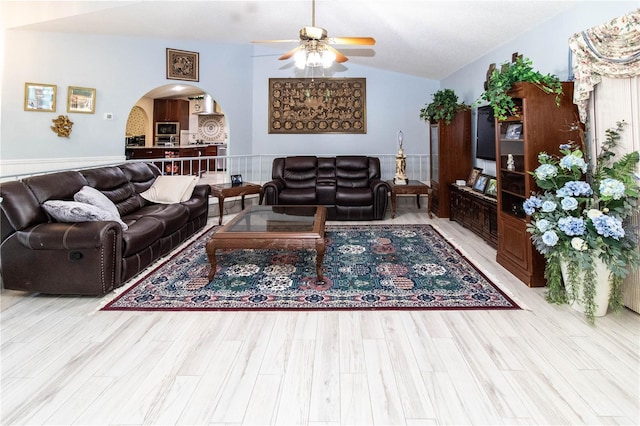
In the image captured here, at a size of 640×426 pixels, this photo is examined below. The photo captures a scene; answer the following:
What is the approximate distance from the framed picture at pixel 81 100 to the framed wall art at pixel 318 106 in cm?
309

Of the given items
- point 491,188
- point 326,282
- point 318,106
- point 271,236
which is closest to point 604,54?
point 491,188

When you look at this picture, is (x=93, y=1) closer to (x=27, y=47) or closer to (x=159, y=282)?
(x=27, y=47)

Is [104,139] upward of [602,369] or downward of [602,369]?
upward

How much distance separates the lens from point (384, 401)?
1.76 m

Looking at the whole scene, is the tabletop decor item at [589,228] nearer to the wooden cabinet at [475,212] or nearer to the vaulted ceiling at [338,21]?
the wooden cabinet at [475,212]

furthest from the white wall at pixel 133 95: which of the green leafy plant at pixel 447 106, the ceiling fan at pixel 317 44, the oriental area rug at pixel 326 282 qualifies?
the ceiling fan at pixel 317 44

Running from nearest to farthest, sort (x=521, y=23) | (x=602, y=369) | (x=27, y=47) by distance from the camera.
Answer: (x=602, y=369), (x=521, y=23), (x=27, y=47)

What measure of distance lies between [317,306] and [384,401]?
114cm

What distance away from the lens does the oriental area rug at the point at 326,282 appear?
287 centimetres

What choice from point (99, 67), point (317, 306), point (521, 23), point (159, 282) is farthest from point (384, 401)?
point (99, 67)

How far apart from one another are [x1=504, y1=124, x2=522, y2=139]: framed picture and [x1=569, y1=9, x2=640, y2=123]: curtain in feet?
1.56

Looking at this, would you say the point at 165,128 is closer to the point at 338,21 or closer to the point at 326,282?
the point at 338,21

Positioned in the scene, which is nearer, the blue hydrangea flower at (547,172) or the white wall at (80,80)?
the blue hydrangea flower at (547,172)

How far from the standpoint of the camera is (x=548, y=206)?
2.65 meters
